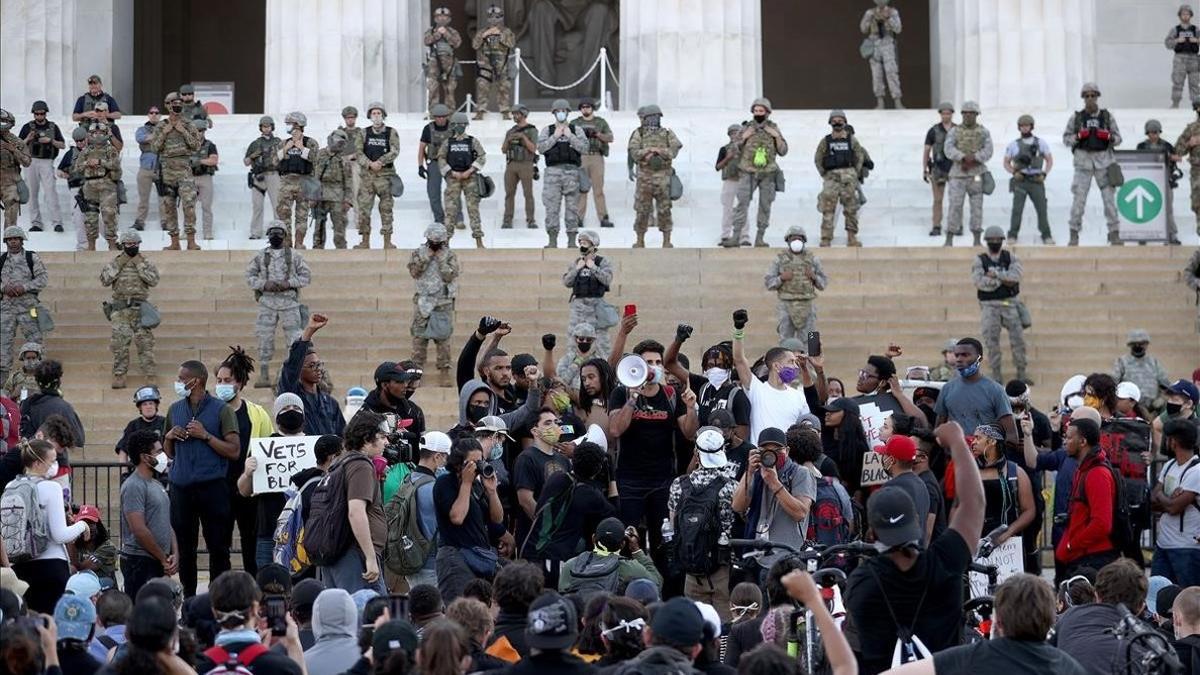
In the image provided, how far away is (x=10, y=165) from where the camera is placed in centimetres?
2500

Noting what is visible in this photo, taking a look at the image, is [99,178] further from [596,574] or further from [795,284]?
[596,574]

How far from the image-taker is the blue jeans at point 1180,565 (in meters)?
14.6

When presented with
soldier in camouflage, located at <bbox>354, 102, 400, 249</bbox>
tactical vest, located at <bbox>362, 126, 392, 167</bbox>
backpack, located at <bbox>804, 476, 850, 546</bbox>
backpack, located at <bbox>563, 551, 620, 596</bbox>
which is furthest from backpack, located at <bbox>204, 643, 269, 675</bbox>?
tactical vest, located at <bbox>362, 126, 392, 167</bbox>

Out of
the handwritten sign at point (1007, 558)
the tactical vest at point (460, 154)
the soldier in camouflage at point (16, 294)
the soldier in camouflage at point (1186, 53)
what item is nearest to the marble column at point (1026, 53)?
the soldier in camouflage at point (1186, 53)

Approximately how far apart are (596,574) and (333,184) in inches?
509

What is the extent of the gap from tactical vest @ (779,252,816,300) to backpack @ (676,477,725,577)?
7.05m

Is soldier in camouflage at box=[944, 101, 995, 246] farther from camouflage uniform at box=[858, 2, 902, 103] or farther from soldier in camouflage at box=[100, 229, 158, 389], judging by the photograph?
soldier in camouflage at box=[100, 229, 158, 389]

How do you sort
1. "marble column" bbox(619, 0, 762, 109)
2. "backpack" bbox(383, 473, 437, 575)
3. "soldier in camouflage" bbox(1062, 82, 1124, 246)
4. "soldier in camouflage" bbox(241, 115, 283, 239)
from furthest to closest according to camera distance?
"marble column" bbox(619, 0, 762, 109) → "soldier in camouflage" bbox(241, 115, 283, 239) → "soldier in camouflage" bbox(1062, 82, 1124, 246) → "backpack" bbox(383, 473, 437, 575)

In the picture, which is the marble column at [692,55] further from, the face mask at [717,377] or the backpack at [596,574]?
the backpack at [596,574]

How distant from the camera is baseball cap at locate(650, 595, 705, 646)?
833 cm

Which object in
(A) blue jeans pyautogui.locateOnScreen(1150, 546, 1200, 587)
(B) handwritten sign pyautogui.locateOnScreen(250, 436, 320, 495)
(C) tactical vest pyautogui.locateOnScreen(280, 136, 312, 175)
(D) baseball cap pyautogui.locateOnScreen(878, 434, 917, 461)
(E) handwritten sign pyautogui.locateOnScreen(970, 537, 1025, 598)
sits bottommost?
(A) blue jeans pyautogui.locateOnScreen(1150, 546, 1200, 587)

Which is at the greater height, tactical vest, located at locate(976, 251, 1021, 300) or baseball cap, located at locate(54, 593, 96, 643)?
tactical vest, located at locate(976, 251, 1021, 300)

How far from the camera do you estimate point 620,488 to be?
14852mm

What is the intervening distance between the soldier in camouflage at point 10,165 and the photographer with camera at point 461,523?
43.4 ft
